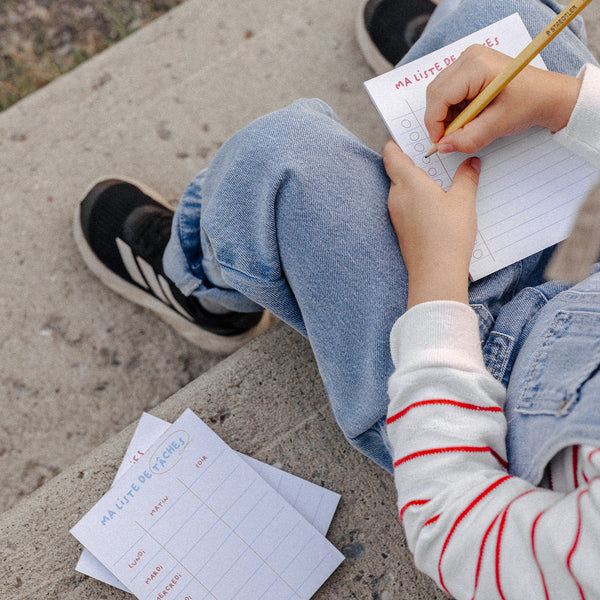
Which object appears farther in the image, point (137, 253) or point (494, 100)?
point (137, 253)

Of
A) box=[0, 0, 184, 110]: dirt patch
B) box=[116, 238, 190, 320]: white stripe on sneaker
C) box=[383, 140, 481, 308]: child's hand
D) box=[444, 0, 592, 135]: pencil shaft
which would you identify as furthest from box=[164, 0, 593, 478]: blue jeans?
box=[0, 0, 184, 110]: dirt patch

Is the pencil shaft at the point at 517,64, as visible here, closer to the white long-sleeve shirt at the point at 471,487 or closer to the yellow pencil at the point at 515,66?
the yellow pencil at the point at 515,66

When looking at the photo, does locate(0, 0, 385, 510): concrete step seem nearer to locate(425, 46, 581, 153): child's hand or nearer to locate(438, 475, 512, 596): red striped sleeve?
locate(425, 46, 581, 153): child's hand

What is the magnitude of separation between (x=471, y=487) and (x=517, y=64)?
442 millimetres

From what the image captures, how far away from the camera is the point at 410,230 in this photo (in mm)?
645

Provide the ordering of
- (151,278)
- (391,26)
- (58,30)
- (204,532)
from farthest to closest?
(58,30) → (391,26) → (151,278) → (204,532)

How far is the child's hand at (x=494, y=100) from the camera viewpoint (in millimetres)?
644

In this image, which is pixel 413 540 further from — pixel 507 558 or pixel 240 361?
pixel 240 361

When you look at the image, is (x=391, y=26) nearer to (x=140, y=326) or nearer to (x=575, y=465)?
(x=140, y=326)

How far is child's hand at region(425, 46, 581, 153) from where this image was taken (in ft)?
2.11

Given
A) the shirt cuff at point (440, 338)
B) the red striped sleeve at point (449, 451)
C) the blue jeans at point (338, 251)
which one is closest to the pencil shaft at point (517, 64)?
the blue jeans at point (338, 251)

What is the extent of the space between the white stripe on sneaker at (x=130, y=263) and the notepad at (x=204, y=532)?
0.34 m

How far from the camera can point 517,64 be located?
0.58 meters

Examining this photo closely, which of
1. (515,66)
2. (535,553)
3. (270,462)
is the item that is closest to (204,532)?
(270,462)
